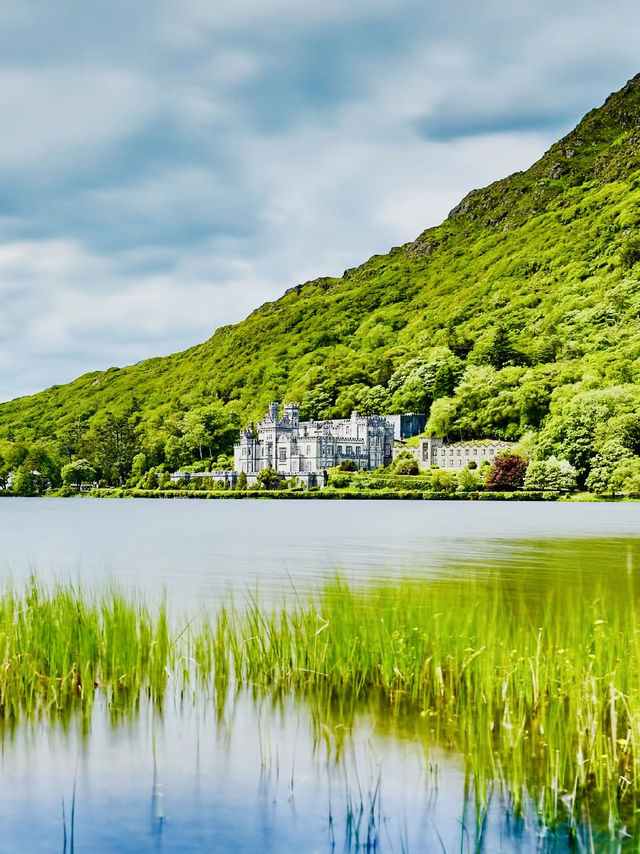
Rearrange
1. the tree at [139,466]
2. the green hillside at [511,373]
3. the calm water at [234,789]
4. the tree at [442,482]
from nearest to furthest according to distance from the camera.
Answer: the calm water at [234,789], the tree at [442,482], the green hillside at [511,373], the tree at [139,466]

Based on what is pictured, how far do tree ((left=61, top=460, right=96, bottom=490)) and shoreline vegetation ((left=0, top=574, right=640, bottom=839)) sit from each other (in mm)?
127776

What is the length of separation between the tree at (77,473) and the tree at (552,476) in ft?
227

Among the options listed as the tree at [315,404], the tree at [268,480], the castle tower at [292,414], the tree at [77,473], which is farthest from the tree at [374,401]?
the tree at [77,473]

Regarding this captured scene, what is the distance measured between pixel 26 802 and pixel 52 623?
9.17 feet

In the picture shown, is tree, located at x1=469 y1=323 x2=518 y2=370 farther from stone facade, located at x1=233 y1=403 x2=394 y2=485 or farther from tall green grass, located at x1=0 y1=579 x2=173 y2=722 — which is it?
tall green grass, located at x1=0 y1=579 x2=173 y2=722

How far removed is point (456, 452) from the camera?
118 meters

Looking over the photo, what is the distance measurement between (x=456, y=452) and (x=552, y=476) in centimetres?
2745

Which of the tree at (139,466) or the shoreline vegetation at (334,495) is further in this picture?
the tree at (139,466)

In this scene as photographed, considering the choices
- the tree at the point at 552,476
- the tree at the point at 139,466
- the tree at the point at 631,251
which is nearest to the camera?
the tree at the point at 552,476

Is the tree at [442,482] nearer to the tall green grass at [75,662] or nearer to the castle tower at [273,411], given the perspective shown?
the castle tower at [273,411]

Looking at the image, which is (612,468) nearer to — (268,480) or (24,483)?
(268,480)

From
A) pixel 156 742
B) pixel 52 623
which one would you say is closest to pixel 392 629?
pixel 156 742

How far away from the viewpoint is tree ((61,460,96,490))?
133250 mm

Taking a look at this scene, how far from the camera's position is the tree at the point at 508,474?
97812 millimetres
